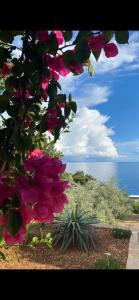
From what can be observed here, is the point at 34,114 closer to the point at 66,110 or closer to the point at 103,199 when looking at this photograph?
the point at 66,110

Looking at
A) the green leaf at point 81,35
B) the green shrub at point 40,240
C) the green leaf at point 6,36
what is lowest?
the green shrub at point 40,240

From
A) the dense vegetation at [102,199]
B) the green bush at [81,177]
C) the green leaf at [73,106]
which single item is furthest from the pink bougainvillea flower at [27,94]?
the green bush at [81,177]

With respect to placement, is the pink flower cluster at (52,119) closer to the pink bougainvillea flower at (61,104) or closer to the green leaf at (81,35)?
the pink bougainvillea flower at (61,104)

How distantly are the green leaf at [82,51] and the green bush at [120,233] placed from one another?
174 inches

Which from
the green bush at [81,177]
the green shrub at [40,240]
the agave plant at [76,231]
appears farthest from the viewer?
the green bush at [81,177]

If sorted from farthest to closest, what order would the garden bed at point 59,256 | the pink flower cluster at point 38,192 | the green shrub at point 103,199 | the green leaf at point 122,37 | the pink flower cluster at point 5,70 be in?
the green shrub at point 103,199 → the garden bed at point 59,256 → the pink flower cluster at point 5,70 → the green leaf at point 122,37 → the pink flower cluster at point 38,192

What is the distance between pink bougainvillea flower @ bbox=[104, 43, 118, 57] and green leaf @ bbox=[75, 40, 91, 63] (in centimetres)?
5

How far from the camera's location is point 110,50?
0.84 metres

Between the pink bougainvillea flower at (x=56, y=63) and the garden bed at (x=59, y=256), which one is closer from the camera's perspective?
the pink bougainvillea flower at (x=56, y=63)

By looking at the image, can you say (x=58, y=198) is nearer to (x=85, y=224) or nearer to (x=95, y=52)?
(x=95, y=52)

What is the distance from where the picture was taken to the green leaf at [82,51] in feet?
2.64

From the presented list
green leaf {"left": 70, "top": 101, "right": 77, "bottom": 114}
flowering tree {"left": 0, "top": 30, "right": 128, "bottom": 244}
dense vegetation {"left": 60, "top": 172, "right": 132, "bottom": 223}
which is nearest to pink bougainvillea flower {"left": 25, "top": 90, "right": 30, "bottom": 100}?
flowering tree {"left": 0, "top": 30, "right": 128, "bottom": 244}

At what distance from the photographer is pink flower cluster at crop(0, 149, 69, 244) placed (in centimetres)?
71
